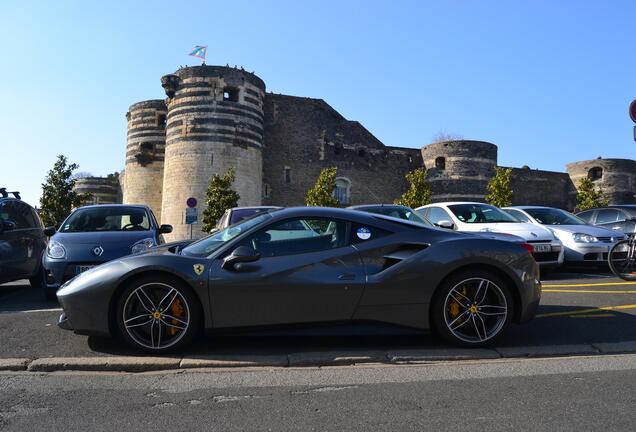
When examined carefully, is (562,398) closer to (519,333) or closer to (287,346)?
(519,333)

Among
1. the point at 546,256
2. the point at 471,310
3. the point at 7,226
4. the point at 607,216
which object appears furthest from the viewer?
the point at 607,216

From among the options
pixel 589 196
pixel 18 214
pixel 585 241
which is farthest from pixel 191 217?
pixel 589 196

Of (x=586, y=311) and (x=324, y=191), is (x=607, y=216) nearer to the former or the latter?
(x=586, y=311)

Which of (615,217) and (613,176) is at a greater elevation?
(613,176)

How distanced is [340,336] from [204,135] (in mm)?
30443

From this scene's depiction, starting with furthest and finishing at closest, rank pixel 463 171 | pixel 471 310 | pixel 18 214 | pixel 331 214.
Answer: pixel 463 171 < pixel 18 214 < pixel 331 214 < pixel 471 310

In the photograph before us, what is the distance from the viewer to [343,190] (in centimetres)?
4138

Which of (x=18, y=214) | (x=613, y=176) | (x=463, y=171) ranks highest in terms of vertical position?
(x=613, y=176)

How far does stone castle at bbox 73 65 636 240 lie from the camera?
3397 cm

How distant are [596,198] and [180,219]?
1290 inches

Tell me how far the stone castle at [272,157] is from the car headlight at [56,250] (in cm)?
2631

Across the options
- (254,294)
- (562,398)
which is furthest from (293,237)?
(562,398)

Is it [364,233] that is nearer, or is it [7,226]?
[364,233]

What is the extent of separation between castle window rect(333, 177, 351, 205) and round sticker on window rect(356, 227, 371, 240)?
119 feet
